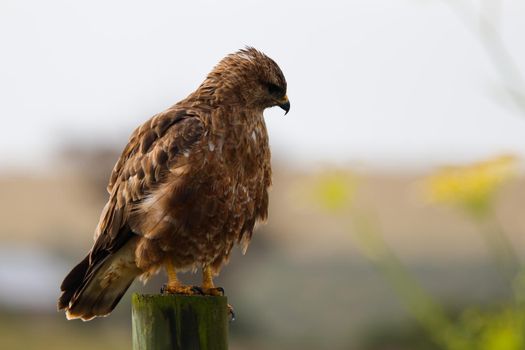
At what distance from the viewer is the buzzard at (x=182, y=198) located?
18.0ft

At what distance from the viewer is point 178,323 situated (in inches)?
169

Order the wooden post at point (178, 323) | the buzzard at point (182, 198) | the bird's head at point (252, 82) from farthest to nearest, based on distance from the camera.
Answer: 1. the bird's head at point (252, 82)
2. the buzzard at point (182, 198)
3. the wooden post at point (178, 323)

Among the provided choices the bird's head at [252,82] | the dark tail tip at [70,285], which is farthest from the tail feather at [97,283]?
the bird's head at [252,82]

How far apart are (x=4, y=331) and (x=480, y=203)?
58.6ft

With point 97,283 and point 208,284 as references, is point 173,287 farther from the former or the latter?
point 97,283

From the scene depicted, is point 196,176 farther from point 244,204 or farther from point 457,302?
point 457,302

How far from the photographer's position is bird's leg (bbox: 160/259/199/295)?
18.0ft

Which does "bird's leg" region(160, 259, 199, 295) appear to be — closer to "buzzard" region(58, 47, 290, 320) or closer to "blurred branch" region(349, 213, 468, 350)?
"buzzard" region(58, 47, 290, 320)

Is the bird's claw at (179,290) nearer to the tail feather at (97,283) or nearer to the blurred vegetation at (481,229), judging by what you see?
the tail feather at (97,283)

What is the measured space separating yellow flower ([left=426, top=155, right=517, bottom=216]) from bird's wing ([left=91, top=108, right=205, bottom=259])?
4.91 ft

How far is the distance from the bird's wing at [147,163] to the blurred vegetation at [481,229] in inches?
54.0

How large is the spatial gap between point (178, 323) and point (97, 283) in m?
1.51

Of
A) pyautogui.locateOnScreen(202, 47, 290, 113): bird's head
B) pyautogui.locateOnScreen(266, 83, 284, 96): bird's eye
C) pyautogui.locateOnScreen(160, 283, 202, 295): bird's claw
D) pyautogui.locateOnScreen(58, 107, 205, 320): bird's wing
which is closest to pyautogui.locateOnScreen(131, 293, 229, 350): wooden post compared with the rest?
pyautogui.locateOnScreen(160, 283, 202, 295): bird's claw

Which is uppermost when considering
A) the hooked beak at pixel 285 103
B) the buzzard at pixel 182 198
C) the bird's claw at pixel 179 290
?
the hooked beak at pixel 285 103
